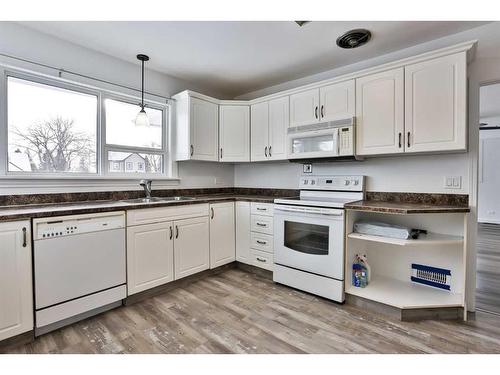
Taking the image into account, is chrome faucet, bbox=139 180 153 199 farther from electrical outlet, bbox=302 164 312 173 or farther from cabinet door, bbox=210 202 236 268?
electrical outlet, bbox=302 164 312 173

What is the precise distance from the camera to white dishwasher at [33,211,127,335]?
5.84 ft

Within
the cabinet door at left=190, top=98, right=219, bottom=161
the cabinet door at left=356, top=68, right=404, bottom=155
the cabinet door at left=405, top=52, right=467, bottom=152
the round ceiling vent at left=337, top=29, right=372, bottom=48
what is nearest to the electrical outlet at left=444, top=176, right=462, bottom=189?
the cabinet door at left=405, top=52, right=467, bottom=152

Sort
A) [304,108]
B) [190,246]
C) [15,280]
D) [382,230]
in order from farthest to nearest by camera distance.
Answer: [304,108], [190,246], [382,230], [15,280]

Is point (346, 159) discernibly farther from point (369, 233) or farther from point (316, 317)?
point (316, 317)

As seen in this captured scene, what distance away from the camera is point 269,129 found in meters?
3.18

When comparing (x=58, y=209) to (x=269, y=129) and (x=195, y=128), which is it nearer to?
(x=195, y=128)

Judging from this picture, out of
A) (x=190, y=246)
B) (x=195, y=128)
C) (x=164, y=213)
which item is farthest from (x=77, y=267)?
(x=195, y=128)

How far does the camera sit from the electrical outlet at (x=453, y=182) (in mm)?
2164

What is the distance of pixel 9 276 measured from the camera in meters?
1.65

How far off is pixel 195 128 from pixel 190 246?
57.0 inches

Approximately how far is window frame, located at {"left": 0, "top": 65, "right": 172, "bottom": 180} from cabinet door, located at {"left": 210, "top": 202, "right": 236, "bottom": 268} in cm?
77

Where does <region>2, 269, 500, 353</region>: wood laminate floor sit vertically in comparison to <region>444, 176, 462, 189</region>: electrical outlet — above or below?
below

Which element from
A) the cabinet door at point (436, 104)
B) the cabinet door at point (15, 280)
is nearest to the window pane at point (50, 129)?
the cabinet door at point (15, 280)
